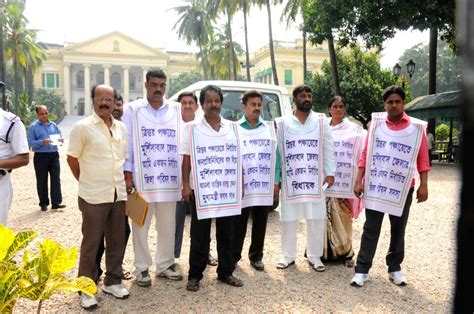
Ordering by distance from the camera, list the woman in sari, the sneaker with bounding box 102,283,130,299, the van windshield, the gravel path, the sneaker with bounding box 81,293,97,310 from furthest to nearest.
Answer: the van windshield → the woman in sari → the sneaker with bounding box 102,283,130,299 → the gravel path → the sneaker with bounding box 81,293,97,310

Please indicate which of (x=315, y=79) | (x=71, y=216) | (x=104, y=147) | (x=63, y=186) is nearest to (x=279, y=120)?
(x=104, y=147)

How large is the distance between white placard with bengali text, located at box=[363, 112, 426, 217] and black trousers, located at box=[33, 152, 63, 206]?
18.8ft

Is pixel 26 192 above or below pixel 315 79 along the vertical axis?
below

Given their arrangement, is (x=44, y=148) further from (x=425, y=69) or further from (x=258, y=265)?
(x=425, y=69)

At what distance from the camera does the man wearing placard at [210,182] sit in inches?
153

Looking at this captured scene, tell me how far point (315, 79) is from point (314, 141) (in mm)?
25098

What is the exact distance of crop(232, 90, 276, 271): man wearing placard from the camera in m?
4.32

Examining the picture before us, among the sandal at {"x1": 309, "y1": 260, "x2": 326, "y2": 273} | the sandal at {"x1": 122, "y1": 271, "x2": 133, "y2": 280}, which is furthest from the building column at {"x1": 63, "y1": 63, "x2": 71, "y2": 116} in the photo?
the sandal at {"x1": 309, "y1": 260, "x2": 326, "y2": 273}

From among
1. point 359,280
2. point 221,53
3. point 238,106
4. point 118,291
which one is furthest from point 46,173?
point 221,53

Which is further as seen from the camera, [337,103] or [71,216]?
[71,216]

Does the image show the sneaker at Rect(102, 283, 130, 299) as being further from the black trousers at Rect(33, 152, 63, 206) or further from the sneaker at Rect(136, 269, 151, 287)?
the black trousers at Rect(33, 152, 63, 206)

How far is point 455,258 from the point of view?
1.91ft

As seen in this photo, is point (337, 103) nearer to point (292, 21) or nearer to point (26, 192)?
point (26, 192)

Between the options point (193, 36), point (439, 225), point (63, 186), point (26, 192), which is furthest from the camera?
point (193, 36)
